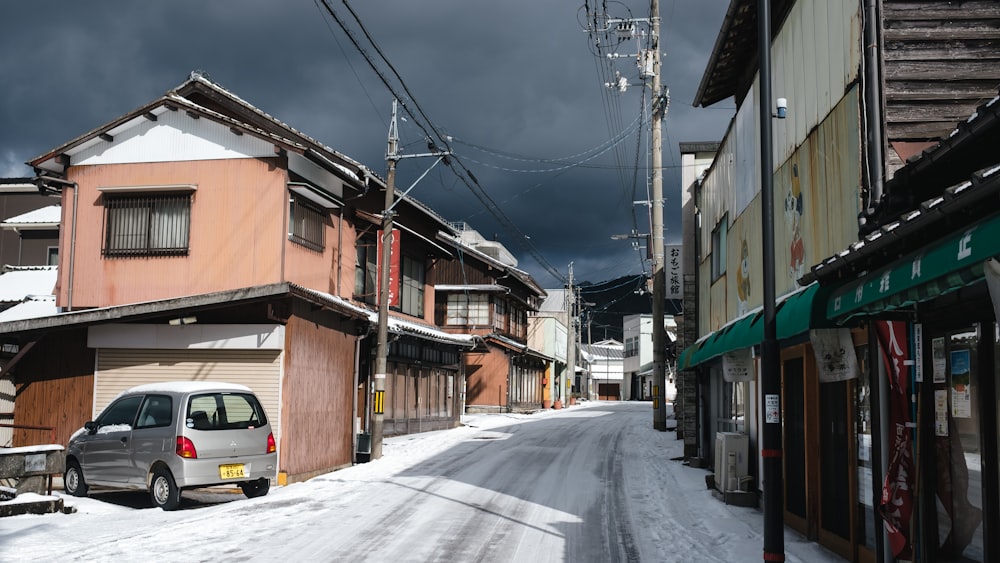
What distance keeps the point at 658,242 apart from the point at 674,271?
354 cm

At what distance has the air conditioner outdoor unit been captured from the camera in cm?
1325

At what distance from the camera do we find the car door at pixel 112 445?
13320 millimetres

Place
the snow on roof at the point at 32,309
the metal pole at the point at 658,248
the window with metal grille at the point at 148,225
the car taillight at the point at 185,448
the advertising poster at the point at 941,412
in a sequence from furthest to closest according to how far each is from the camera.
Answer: the metal pole at the point at 658,248, the snow on roof at the point at 32,309, the window with metal grille at the point at 148,225, the car taillight at the point at 185,448, the advertising poster at the point at 941,412

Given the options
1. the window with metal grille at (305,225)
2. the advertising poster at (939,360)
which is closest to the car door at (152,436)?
the window with metal grille at (305,225)

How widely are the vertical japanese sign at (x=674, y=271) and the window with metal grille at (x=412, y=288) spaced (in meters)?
9.58

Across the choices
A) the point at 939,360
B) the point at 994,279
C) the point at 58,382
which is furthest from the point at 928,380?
the point at 58,382

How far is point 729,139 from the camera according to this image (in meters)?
16.8

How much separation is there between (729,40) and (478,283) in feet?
96.9

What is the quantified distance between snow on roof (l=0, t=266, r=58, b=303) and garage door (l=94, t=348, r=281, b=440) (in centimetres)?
793

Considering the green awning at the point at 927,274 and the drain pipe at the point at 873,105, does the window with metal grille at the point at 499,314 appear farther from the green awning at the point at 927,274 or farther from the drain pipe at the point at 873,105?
the green awning at the point at 927,274

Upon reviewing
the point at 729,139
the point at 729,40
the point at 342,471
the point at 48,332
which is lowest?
the point at 342,471

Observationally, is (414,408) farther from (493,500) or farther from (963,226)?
(963,226)

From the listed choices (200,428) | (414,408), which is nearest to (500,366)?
(414,408)

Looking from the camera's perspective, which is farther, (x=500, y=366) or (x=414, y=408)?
(x=500, y=366)
